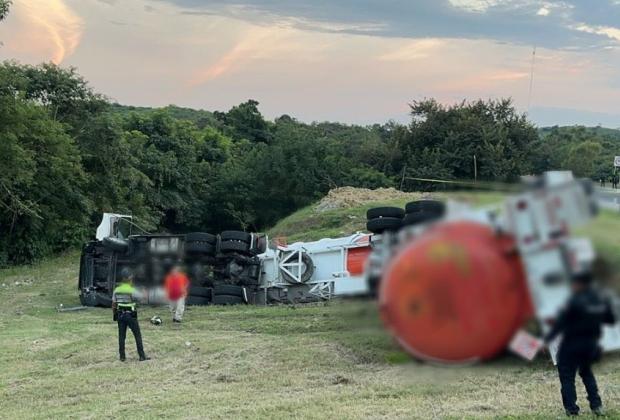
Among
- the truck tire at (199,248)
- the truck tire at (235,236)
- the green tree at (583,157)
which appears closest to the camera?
the green tree at (583,157)

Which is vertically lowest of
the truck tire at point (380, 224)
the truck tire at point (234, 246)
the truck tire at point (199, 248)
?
the truck tire at point (234, 246)

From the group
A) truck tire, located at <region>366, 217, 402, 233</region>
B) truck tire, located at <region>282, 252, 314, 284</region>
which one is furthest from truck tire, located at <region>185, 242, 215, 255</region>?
truck tire, located at <region>282, 252, 314, 284</region>

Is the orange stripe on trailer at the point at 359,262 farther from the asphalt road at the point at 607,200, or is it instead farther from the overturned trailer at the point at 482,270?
the asphalt road at the point at 607,200

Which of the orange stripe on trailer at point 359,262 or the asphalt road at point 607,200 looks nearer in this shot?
the asphalt road at point 607,200

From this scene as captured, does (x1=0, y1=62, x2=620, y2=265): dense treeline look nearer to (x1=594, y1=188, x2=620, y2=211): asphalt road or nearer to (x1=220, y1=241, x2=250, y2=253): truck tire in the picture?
(x1=594, y1=188, x2=620, y2=211): asphalt road

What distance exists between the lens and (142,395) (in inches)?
504

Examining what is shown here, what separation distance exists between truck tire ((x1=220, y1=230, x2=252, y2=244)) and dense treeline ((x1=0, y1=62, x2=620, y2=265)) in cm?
56

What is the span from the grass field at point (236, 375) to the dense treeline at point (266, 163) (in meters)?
2.43

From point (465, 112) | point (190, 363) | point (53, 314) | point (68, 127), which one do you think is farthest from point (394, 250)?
point (68, 127)

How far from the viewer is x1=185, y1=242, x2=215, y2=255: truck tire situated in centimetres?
236

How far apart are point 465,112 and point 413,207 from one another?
973 millimetres

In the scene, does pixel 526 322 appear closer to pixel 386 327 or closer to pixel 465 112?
pixel 386 327

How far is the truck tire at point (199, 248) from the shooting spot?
2.36m

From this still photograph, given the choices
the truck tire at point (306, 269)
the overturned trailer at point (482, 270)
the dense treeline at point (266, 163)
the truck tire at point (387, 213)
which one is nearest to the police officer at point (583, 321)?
the overturned trailer at point (482, 270)
